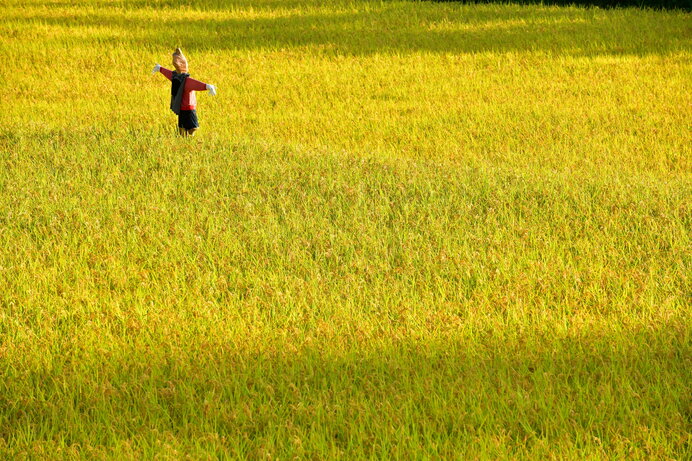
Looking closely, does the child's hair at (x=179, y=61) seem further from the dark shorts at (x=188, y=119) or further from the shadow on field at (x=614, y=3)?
the shadow on field at (x=614, y=3)

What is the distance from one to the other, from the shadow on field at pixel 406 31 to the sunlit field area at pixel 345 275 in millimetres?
3671

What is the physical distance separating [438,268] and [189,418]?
2.76 m

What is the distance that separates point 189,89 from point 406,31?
10620 mm

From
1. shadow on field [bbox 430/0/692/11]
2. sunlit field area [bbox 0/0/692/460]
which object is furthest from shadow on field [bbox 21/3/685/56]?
sunlit field area [bbox 0/0/692/460]

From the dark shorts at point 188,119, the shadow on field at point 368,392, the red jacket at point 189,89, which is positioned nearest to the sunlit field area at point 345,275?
the shadow on field at point 368,392

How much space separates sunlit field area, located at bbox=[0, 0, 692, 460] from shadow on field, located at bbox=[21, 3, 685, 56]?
3671 millimetres

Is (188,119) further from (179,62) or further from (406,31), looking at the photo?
(406,31)

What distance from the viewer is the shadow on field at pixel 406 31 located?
18.9m

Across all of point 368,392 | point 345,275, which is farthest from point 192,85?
point 368,392

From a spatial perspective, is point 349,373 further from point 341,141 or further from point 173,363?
point 341,141

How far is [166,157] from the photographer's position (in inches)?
395

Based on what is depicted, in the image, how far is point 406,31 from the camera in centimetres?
2027

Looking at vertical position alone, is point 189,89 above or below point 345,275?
above

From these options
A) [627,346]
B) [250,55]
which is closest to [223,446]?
[627,346]
